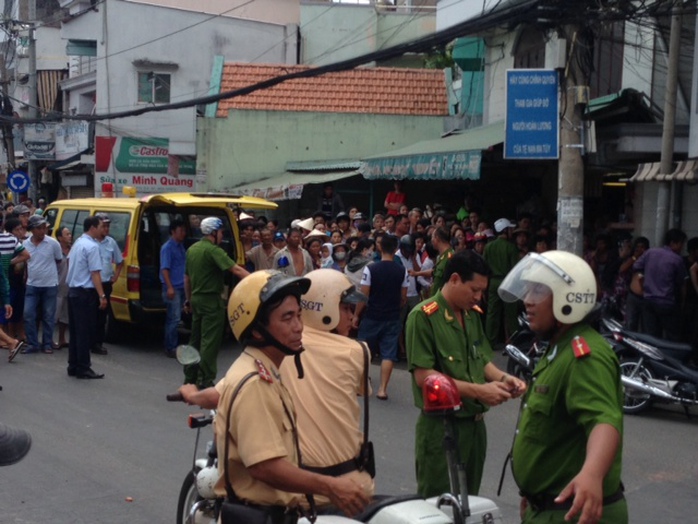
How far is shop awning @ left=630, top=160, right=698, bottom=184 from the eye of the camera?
37.9 ft

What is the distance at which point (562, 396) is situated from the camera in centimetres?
361

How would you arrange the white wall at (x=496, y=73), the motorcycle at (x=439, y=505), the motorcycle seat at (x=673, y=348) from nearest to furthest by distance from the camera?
the motorcycle at (x=439, y=505) < the motorcycle seat at (x=673, y=348) < the white wall at (x=496, y=73)

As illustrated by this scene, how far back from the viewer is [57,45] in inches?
1709

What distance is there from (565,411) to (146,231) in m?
11.0

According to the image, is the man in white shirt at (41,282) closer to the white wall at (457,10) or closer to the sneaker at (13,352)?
the sneaker at (13,352)

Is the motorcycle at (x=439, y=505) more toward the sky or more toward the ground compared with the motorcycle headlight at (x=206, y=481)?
more toward the sky

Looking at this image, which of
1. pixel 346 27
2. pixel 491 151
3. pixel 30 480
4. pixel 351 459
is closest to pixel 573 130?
pixel 491 151

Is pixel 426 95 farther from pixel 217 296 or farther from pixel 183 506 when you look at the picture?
pixel 183 506

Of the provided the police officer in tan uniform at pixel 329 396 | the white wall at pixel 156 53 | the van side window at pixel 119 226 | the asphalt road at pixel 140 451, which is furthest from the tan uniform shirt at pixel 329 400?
the white wall at pixel 156 53

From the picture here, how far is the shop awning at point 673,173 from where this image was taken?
11547 mm

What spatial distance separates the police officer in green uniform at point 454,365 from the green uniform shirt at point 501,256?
8256 millimetres

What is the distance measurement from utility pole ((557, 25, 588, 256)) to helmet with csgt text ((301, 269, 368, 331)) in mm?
7059

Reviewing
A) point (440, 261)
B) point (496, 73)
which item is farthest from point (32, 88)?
point (440, 261)

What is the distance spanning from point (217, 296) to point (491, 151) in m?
5.77
